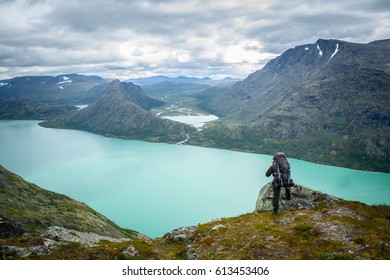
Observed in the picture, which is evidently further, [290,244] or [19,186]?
[19,186]

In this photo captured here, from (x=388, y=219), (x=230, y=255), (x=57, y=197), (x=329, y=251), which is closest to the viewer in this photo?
(x=329, y=251)

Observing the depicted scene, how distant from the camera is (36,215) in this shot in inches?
2667

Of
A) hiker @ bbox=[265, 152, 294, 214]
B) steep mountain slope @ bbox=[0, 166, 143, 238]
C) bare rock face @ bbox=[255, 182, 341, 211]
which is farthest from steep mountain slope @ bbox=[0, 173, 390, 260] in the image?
steep mountain slope @ bbox=[0, 166, 143, 238]

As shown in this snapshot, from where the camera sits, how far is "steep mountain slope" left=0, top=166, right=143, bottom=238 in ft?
175

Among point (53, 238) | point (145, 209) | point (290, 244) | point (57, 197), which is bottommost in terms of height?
point (145, 209)

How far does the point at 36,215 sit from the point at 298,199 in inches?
Result: 2411

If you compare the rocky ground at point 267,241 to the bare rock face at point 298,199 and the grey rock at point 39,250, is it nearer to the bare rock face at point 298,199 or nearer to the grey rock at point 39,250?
the grey rock at point 39,250

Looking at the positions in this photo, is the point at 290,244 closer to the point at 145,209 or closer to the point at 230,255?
the point at 230,255

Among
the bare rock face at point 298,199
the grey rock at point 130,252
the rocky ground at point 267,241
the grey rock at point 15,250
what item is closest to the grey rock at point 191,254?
the rocky ground at point 267,241

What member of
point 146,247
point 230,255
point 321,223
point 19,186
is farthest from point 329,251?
point 19,186

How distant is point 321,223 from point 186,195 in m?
161

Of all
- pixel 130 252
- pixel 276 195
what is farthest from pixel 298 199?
pixel 130 252

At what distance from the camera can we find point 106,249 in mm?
26016

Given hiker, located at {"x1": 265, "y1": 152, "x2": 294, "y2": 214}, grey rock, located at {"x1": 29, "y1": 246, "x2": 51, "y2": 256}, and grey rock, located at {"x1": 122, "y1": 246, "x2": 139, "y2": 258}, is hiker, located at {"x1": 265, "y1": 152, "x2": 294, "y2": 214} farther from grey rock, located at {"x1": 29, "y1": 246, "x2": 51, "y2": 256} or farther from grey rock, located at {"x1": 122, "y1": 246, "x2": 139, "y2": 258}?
grey rock, located at {"x1": 29, "y1": 246, "x2": 51, "y2": 256}
